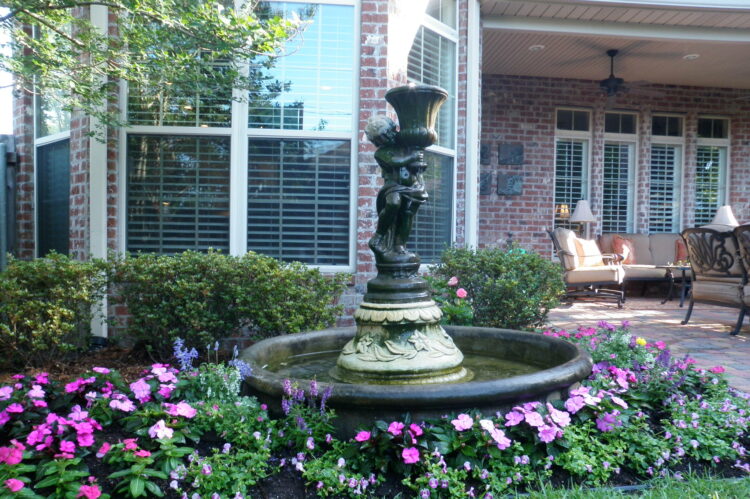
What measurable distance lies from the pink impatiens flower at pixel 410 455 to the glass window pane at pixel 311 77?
3.38 metres

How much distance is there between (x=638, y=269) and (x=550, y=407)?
774 cm

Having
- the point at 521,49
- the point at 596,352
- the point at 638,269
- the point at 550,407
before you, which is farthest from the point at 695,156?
the point at 550,407

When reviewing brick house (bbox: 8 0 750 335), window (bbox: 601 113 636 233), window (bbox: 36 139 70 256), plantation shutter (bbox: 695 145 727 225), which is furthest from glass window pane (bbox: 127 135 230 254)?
plantation shutter (bbox: 695 145 727 225)

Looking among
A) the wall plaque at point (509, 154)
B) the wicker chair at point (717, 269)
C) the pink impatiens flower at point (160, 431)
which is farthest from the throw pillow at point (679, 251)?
the pink impatiens flower at point (160, 431)

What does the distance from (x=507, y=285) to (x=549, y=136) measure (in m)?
6.34

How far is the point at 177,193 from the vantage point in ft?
15.5

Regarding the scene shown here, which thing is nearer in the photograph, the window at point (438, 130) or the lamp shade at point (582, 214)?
the window at point (438, 130)

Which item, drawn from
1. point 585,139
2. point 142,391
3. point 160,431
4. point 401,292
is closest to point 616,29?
point 585,139

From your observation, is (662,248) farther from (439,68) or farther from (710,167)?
(439,68)

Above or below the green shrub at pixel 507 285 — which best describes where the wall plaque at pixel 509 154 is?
above

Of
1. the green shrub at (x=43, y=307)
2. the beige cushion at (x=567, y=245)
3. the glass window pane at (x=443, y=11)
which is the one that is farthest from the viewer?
the beige cushion at (x=567, y=245)

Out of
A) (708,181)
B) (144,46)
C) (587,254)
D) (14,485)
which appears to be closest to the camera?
(14,485)

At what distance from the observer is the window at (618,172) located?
1034cm

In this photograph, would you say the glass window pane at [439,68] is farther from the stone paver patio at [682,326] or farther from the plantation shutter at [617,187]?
the plantation shutter at [617,187]
